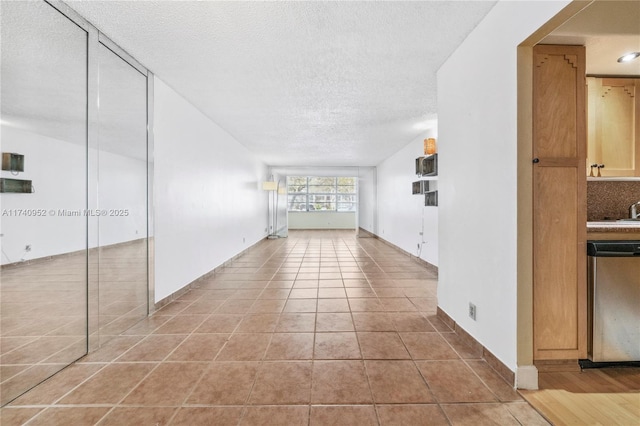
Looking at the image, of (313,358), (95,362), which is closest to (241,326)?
(313,358)

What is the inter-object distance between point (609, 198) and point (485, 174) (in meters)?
1.55

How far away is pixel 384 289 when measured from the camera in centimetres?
380

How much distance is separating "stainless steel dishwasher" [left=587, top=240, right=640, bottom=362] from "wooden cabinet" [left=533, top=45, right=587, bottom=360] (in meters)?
0.10

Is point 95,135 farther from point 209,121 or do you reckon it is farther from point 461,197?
point 461,197

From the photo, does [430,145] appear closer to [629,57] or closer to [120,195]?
[629,57]

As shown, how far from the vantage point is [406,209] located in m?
6.43

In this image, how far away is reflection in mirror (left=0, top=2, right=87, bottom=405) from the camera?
1777 millimetres

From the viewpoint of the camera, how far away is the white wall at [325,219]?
14.5 meters

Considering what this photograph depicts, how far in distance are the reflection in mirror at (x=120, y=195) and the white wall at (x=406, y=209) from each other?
4179mm

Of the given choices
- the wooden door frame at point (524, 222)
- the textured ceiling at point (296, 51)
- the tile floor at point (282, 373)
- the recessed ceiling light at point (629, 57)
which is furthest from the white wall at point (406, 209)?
the wooden door frame at point (524, 222)

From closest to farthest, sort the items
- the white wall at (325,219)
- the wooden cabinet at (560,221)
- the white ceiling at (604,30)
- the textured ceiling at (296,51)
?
1. the white ceiling at (604,30)
2. the wooden cabinet at (560,221)
3. the textured ceiling at (296,51)
4. the white wall at (325,219)

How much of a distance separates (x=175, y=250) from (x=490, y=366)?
10.9ft

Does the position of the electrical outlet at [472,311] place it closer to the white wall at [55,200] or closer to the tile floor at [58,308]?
the tile floor at [58,308]

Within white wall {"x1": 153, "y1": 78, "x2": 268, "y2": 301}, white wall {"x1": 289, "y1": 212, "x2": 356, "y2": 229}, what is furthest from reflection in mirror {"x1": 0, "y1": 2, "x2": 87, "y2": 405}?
white wall {"x1": 289, "y1": 212, "x2": 356, "y2": 229}
